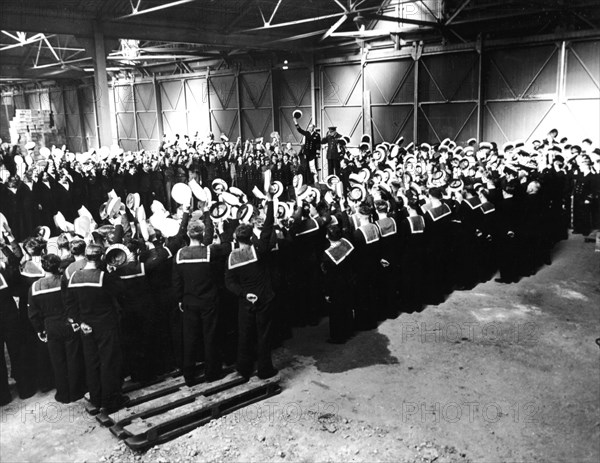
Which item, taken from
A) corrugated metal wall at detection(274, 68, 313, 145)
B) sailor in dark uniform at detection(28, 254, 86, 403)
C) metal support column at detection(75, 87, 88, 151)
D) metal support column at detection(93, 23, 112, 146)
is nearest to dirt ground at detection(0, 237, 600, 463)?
sailor in dark uniform at detection(28, 254, 86, 403)

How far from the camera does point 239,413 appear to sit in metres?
6.10

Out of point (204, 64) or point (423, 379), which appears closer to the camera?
point (423, 379)

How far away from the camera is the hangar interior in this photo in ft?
52.4

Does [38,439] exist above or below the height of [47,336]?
below

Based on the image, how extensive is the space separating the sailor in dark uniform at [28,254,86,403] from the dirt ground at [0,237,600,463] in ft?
0.84

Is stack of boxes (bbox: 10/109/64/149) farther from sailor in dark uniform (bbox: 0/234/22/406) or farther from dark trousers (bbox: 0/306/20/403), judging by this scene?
dark trousers (bbox: 0/306/20/403)

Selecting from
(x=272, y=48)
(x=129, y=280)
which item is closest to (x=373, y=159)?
(x=272, y=48)

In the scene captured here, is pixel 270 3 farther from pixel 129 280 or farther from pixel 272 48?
pixel 129 280

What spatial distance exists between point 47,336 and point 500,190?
26.1 ft

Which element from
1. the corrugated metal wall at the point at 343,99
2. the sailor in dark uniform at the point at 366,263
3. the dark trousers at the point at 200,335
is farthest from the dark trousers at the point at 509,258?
the corrugated metal wall at the point at 343,99

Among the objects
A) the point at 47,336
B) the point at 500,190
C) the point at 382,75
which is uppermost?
the point at 382,75

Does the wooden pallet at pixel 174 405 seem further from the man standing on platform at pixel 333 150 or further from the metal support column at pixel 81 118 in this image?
the metal support column at pixel 81 118

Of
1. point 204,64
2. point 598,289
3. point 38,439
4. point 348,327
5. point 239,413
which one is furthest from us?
point 204,64

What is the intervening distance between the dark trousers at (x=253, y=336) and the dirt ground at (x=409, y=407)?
0.47 m
